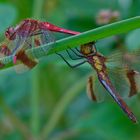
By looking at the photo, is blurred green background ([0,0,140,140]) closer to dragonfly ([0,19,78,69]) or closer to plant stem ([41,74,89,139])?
plant stem ([41,74,89,139])

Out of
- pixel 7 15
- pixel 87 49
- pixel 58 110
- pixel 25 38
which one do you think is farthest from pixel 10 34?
pixel 58 110

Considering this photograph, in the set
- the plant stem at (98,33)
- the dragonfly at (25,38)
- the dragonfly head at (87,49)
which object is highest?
the dragonfly at (25,38)

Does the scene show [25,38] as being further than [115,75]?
No

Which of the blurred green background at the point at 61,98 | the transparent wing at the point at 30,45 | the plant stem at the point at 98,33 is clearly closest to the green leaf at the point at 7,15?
the blurred green background at the point at 61,98

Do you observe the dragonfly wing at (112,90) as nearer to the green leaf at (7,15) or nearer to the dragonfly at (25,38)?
the dragonfly at (25,38)

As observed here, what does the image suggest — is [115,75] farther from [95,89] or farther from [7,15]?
[7,15]
